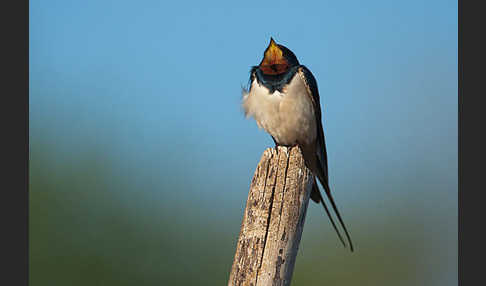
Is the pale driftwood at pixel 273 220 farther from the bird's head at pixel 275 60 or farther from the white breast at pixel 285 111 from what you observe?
the bird's head at pixel 275 60

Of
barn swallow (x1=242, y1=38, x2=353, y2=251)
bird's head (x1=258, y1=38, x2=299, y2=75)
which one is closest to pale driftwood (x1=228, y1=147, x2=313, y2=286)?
barn swallow (x1=242, y1=38, x2=353, y2=251)

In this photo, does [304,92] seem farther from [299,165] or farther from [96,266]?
[96,266]

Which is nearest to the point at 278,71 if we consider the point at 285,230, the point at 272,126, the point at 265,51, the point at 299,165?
the point at 265,51

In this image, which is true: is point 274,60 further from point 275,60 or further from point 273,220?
point 273,220

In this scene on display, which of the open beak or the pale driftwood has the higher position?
the open beak

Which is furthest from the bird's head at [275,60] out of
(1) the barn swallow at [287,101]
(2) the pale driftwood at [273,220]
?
(2) the pale driftwood at [273,220]

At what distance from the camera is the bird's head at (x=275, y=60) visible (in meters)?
2.86

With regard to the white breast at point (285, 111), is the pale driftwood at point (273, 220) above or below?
below

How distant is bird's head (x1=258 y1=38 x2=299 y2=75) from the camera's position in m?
2.86

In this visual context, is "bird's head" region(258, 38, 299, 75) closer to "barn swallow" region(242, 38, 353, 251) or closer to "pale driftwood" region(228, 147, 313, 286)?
"barn swallow" region(242, 38, 353, 251)

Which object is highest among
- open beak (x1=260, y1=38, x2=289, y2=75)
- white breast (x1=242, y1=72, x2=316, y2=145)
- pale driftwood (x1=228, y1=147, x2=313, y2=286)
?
open beak (x1=260, y1=38, x2=289, y2=75)

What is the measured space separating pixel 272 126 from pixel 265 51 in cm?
45

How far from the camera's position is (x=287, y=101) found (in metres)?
2.81

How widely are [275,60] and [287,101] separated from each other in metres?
0.27
